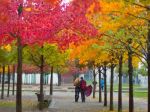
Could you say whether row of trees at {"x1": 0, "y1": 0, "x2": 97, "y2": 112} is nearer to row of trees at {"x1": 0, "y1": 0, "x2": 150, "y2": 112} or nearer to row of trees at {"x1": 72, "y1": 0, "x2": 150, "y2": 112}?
row of trees at {"x1": 0, "y1": 0, "x2": 150, "y2": 112}

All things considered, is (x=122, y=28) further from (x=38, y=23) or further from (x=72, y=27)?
(x=72, y=27)

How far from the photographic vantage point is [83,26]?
21.7 meters

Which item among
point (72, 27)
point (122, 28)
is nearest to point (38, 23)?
point (72, 27)

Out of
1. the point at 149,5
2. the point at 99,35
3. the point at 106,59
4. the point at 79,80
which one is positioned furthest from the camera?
the point at 79,80

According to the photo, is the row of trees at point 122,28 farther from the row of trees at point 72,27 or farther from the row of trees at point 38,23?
the row of trees at point 38,23

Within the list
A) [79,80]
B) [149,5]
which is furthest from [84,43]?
Result: [79,80]

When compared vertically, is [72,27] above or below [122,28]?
above

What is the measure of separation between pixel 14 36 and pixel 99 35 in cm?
356

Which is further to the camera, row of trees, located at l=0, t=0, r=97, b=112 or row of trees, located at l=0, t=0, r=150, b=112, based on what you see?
row of trees, located at l=0, t=0, r=97, b=112

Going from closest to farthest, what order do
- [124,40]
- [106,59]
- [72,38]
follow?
[124,40] → [72,38] → [106,59]

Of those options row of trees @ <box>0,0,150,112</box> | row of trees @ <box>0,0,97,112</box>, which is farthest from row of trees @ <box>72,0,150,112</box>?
row of trees @ <box>0,0,97,112</box>

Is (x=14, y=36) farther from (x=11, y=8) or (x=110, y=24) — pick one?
(x=110, y=24)

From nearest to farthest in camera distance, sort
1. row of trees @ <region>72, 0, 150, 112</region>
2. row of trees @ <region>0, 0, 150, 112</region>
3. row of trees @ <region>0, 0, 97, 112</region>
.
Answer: row of trees @ <region>72, 0, 150, 112</region>
row of trees @ <region>0, 0, 150, 112</region>
row of trees @ <region>0, 0, 97, 112</region>

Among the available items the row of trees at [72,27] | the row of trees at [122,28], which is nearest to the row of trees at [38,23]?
the row of trees at [72,27]
